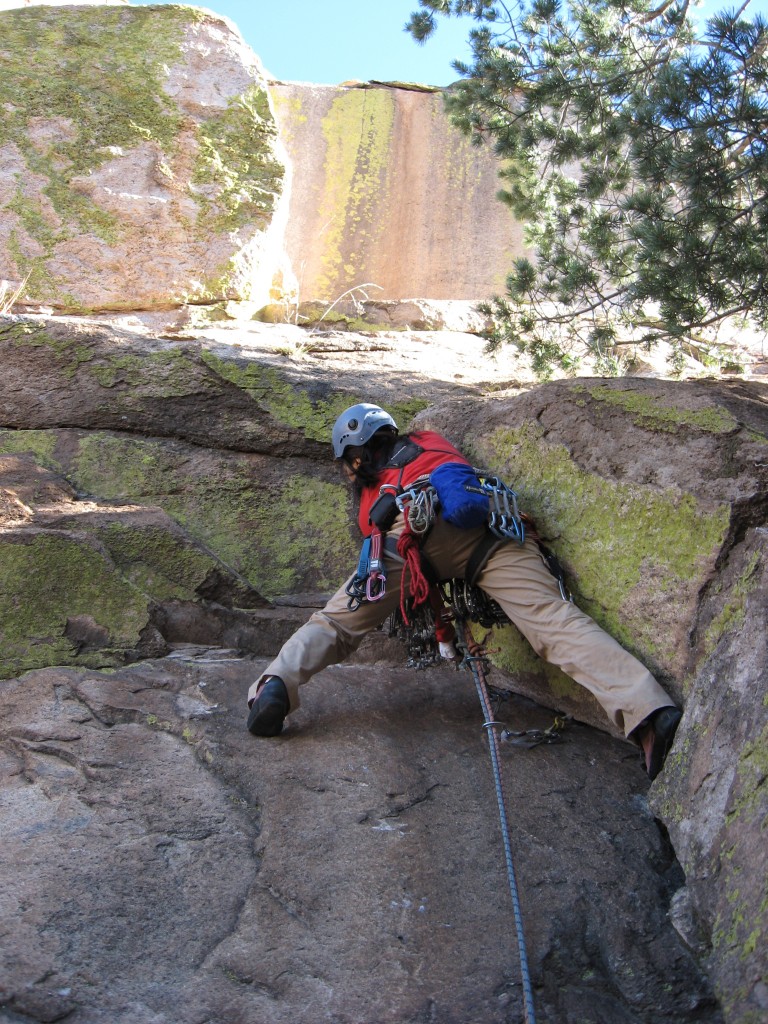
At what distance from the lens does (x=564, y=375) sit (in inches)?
239

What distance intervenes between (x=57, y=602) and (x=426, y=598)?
1.65m

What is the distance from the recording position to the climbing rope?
7.84 ft

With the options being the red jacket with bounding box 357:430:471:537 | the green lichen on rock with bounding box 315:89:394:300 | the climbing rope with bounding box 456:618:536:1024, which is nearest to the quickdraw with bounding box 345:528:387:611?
the red jacket with bounding box 357:430:471:537

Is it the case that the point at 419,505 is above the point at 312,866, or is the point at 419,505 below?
above

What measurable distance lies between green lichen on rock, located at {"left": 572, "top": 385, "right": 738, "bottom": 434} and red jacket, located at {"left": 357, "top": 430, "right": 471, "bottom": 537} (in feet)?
2.37

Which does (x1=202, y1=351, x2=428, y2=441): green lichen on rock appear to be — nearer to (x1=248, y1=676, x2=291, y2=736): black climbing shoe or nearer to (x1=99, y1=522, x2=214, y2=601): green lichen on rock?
(x1=99, y1=522, x2=214, y2=601): green lichen on rock

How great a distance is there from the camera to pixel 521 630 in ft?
13.0

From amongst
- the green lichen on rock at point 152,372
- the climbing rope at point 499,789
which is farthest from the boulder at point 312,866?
the green lichen on rock at point 152,372

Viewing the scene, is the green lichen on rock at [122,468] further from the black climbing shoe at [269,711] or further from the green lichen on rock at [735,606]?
the green lichen on rock at [735,606]

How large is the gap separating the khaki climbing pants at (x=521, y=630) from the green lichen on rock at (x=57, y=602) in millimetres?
840

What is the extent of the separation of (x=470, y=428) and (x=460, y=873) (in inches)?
98.2

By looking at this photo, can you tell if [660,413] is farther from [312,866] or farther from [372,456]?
[312,866]

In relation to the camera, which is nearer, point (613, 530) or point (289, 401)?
point (613, 530)

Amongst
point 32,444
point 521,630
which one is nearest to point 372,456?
point 521,630
